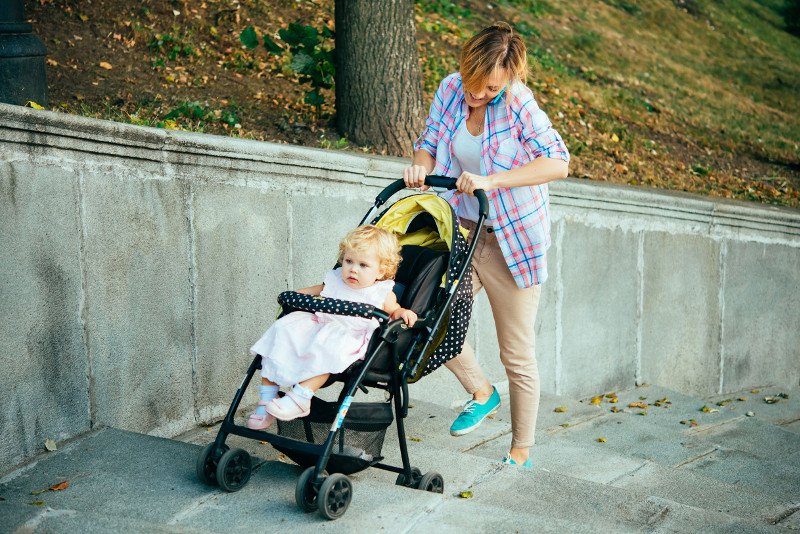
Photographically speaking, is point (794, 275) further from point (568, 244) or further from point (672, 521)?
point (672, 521)

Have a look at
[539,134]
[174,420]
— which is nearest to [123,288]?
[174,420]

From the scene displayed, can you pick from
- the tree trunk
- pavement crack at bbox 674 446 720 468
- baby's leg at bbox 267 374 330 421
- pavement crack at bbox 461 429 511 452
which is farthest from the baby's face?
the tree trunk

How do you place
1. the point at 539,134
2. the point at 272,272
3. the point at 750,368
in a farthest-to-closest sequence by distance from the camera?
the point at 750,368, the point at 272,272, the point at 539,134

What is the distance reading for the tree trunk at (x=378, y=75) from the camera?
7.45 m

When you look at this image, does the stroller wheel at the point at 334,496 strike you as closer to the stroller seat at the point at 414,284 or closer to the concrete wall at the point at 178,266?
the stroller seat at the point at 414,284

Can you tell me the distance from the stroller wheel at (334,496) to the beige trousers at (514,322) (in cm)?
125

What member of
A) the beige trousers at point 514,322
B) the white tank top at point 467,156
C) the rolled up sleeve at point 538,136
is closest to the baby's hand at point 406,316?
the beige trousers at point 514,322

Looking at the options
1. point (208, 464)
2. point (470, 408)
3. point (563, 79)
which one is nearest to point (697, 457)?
point (470, 408)

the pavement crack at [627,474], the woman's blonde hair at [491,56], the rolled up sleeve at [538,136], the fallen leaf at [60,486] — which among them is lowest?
Result: the pavement crack at [627,474]

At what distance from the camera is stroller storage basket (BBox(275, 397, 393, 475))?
3949 mm

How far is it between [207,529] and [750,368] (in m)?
7.03

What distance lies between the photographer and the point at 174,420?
498 cm

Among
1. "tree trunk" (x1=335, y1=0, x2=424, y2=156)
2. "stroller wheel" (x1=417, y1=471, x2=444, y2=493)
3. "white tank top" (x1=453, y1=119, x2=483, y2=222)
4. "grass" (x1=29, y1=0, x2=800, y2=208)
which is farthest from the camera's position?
"grass" (x1=29, y1=0, x2=800, y2=208)

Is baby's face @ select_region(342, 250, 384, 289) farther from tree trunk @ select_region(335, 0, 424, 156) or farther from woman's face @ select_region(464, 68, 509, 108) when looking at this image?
tree trunk @ select_region(335, 0, 424, 156)
